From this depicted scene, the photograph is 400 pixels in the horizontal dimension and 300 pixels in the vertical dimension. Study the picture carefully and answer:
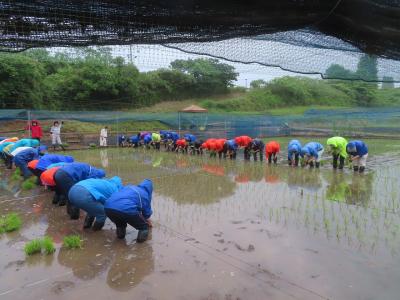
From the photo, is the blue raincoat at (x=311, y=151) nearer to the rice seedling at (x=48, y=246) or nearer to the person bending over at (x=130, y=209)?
the person bending over at (x=130, y=209)

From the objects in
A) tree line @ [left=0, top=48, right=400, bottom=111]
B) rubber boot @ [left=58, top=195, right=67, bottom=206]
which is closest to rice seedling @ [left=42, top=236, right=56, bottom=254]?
rubber boot @ [left=58, top=195, right=67, bottom=206]

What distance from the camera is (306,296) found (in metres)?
3.54

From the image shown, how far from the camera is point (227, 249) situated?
4797mm

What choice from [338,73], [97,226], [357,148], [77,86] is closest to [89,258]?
[97,226]

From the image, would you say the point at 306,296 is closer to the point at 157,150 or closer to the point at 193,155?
the point at 193,155

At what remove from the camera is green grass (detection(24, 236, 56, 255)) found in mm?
4695

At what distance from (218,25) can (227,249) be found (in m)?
3.65

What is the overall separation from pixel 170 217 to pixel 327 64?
15.1 feet

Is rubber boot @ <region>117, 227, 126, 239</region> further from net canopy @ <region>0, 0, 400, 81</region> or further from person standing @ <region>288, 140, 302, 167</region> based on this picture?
person standing @ <region>288, 140, 302, 167</region>

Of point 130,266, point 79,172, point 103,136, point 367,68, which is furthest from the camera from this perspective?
point 103,136

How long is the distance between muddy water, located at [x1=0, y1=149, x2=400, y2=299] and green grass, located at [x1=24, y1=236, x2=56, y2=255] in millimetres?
115

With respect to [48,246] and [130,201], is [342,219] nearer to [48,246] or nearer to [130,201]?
[130,201]

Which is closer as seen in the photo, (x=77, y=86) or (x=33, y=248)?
(x=33, y=248)

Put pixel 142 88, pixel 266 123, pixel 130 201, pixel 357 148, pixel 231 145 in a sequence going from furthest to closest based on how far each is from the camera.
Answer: pixel 142 88, pixel 266 123, pixel 231 145, pixel 357 148, pixel 130 201
